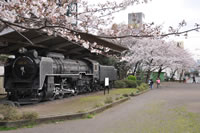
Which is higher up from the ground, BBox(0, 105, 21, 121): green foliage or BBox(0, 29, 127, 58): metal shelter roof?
BBox(0, 29, 127, 58): metal shelter roof

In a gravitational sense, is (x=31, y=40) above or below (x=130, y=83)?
above

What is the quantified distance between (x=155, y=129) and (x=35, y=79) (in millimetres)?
7108

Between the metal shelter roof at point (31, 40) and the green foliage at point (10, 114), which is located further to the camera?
the metal shelter roof at point (31, 40)

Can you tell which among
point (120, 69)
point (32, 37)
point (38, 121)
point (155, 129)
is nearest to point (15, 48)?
point (32, 37)

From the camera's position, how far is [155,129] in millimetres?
7059

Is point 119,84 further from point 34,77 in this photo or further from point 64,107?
point 64,107

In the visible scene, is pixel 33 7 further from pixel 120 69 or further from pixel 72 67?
pixel 120 69

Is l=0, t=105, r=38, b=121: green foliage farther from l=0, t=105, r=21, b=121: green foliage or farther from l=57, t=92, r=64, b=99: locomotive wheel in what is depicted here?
l=57, t=92, r=64, b=99: locomotive wheel

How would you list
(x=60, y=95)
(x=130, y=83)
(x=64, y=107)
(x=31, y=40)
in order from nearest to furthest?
(x=64, y=107) < (x=31, y=40) < (x=60, y=95) < (x=130, y=83)

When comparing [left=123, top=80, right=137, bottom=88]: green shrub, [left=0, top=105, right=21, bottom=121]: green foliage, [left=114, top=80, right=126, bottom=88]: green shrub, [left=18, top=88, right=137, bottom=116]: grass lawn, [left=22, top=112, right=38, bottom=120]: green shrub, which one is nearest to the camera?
[left=0, top=105, right=21, bottom=121]: green foliage

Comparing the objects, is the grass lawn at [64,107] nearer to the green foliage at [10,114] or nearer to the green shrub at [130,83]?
the green foliage at [10,114]

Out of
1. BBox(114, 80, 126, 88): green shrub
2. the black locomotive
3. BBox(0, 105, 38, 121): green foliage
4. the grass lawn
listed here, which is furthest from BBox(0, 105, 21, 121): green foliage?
BBox(114, 80, 126, 88): green shrub

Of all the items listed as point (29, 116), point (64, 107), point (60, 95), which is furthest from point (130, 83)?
point (29, 116)

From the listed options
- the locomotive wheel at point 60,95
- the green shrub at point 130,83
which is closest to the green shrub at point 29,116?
the locomotive wheel at point 60,95
